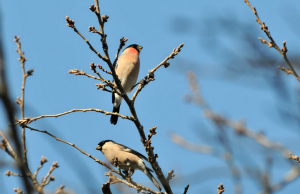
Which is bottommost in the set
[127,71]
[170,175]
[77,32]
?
[170,175]

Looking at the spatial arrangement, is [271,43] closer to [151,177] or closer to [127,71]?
[151,177]

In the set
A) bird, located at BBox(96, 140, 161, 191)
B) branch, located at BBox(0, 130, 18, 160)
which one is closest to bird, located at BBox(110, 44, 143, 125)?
bird, located at BBox(96, 140, 161, 191)

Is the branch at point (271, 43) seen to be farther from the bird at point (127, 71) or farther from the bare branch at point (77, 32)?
the bird at point (127, 71)

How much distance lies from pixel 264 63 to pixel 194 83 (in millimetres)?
3490

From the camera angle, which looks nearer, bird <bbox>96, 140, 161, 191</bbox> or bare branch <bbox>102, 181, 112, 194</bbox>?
bare branch <bbox>102, 181, 112, 194</bbox>

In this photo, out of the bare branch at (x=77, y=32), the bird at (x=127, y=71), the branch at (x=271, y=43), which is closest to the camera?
the branch at (x=271, y=43)

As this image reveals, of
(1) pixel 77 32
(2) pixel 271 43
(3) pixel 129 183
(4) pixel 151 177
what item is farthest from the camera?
(4) pixel 151 177

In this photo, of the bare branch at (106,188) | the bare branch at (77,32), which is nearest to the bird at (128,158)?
the bare branch at (106,188)

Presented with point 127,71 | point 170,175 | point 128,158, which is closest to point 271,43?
point 170,175

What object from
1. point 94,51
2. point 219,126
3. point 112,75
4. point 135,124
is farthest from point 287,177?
point 94,51

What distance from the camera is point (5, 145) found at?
4016 millimetres

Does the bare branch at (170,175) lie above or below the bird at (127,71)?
below

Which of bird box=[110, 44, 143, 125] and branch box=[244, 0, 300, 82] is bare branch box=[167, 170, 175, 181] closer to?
branch box=[244, 0, 300, 82]

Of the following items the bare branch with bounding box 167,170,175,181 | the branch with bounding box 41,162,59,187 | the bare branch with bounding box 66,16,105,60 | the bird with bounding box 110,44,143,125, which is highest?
the bird with bounding box 110,44,143,125
